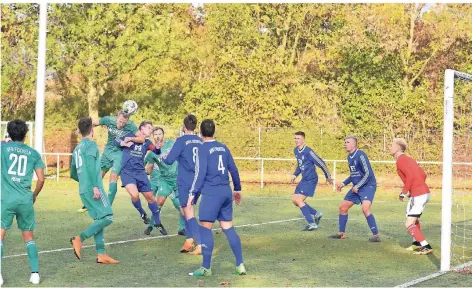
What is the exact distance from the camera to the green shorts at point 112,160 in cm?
1524

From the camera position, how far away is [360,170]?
14.5 m

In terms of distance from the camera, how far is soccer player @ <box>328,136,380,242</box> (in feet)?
46.9

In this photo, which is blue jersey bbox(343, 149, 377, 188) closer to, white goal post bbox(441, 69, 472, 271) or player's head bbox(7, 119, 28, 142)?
white goal post bbox(441, 69, 472, 271)

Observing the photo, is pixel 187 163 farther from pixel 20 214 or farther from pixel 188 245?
pixel 20 214

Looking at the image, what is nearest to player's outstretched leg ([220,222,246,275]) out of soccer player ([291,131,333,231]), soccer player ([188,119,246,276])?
soccer player ([188,119,246,276])

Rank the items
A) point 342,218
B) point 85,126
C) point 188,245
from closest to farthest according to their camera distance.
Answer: point 85,126
point 188,245
point 342,218

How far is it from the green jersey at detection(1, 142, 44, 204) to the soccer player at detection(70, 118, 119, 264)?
4.06ft

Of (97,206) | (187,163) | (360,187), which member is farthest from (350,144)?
(97,206)

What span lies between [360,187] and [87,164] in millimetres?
5207

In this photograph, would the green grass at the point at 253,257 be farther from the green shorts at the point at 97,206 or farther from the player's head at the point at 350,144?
the player's head at the point at 350,144

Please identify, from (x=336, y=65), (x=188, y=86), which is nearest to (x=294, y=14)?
(x=336, y=65)

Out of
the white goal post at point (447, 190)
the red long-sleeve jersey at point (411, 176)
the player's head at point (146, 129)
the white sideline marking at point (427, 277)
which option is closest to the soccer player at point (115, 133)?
the player's head at point (146, 129)

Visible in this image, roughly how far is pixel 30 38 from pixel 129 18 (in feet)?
13.6

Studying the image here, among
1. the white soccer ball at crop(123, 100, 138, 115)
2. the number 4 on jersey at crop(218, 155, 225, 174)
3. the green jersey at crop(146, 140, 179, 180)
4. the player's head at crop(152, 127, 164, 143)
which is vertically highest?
the white soccer ball at crop(123, 100, 138, 115)
